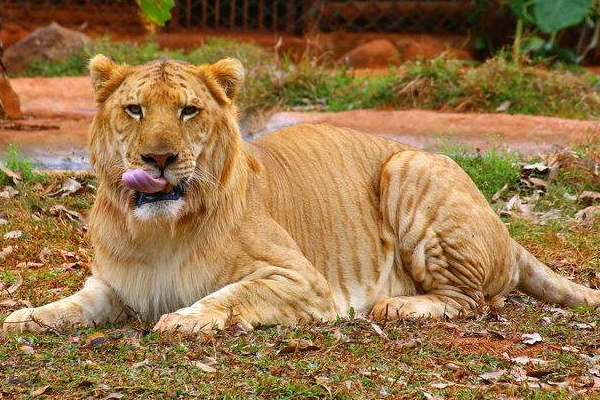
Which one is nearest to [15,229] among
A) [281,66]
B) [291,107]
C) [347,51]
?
[291,107]

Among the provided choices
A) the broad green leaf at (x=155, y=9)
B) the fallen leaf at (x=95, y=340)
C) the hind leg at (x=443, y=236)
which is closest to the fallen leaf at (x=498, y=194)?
the hind leg at (x=443, y=236)

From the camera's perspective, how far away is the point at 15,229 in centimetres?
782

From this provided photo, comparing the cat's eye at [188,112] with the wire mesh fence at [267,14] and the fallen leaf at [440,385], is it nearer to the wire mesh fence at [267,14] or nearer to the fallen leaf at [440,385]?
the fallen leaf at [440,385]

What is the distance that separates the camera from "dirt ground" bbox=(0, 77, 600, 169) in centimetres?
984

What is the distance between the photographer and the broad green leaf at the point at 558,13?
14.0 meters

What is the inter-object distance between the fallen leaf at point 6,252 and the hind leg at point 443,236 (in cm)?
242

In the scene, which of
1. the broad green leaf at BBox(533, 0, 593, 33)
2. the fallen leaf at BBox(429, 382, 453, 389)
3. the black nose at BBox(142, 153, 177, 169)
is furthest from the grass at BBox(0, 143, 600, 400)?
the broad green leaf at BBox(533, 0, 593, 33)

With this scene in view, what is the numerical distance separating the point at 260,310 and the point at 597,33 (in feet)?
36.9

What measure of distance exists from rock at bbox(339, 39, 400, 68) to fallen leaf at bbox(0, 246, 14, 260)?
884 cm

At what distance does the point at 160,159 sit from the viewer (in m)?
5.21

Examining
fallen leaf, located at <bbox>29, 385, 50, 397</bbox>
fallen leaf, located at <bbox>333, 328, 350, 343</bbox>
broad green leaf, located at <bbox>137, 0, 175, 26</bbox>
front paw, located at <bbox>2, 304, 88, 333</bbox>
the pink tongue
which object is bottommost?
front paw, located at <bbox>2, 304, 88, 333</bbox>

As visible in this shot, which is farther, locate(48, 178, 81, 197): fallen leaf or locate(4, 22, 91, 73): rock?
locate(4, 22, 91, 73): rock

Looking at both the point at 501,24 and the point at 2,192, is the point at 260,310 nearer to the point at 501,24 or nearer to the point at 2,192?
the point at 2,192

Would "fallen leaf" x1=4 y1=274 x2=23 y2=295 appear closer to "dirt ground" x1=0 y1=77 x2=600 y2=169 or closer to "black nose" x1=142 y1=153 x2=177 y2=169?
"black nose" x1=142 y1=153 x2=177 y2=169
